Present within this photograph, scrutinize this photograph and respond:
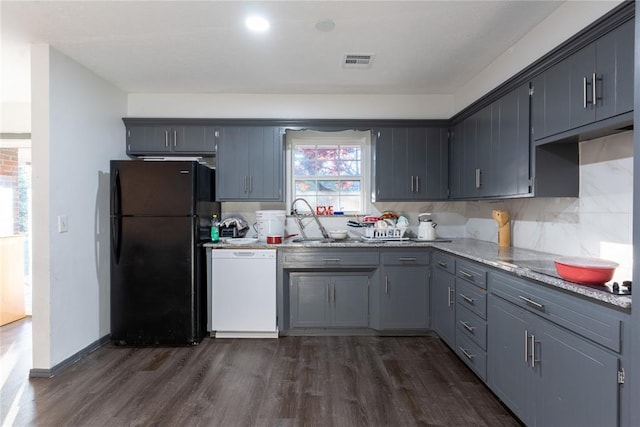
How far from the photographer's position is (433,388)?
2238 mm

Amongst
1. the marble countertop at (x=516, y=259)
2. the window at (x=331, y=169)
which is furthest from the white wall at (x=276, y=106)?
the marble countertop at (x=516, y=259)

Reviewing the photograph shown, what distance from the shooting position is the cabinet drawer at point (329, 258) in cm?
313

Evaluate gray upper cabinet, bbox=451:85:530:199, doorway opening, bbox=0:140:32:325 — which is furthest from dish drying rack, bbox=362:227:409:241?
doorway opening, bbox=0:140:32:325

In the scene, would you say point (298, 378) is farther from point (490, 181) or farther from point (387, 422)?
point (490, 181)

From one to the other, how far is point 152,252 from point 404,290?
2451 mm

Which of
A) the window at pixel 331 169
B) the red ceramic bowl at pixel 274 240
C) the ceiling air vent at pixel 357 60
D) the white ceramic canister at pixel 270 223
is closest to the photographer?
the ceiling air vent at pixel 357 60

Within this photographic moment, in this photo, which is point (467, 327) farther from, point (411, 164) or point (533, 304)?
point (411, 164)

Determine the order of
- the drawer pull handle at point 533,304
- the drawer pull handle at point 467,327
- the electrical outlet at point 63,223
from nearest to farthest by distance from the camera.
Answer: the drawer pull handle at point 533,304 → the drawer pull handle at point 467,327 → the electrical outlet at point 63,223

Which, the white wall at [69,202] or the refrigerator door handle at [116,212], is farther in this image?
the refrigerator door handle at [116,212]

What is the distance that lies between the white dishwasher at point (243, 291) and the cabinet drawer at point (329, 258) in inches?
7.0

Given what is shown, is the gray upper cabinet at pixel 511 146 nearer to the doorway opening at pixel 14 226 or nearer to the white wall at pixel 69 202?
the white wall at pixel 69 202

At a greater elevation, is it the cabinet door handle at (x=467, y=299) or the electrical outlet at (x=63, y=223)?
the electrical outlet at (x=63, y=223)

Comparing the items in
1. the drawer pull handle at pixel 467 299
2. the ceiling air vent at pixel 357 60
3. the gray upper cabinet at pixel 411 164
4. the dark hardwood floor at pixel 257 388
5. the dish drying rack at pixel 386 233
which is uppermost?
the ceiling air vent at pixel 357 60

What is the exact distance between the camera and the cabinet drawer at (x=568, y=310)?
49.2 inches
